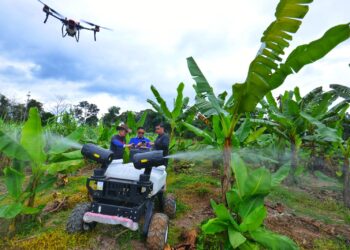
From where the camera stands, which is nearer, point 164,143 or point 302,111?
point 164,143

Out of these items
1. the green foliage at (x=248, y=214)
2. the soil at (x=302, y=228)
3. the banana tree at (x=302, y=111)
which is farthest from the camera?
the banana tree at (x=302, y=111)

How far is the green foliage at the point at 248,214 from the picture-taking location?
2998mm

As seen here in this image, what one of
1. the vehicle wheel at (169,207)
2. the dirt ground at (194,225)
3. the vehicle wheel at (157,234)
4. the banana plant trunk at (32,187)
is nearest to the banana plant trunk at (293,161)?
the dirt ground at (194,225)

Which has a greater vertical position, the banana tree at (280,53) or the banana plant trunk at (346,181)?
the banana tree at (280,53)

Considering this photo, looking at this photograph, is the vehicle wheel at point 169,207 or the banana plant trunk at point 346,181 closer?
the vehicle wheel at point 169,207

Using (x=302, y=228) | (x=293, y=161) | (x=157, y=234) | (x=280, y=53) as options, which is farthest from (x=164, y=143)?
(x=293, y=161)

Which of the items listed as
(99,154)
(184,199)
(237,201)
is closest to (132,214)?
(99,154)

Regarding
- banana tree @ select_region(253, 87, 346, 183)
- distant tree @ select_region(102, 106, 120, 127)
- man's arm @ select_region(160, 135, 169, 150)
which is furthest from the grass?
distant tree @ select_region(102, 106, 120, 127)

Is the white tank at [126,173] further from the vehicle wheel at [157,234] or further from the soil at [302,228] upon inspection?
the soil at [302,228]

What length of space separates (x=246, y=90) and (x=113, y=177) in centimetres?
236

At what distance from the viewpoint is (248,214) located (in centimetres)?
333

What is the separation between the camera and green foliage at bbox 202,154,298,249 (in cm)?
300

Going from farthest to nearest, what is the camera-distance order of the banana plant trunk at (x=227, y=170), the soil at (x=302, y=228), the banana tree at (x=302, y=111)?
the banana tree at (x=302, y=111)
the soil at (x=302, y=228)
the banana plant trunk at (x=227, y=170)

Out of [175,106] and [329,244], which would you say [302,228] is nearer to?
[329,244]
